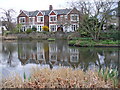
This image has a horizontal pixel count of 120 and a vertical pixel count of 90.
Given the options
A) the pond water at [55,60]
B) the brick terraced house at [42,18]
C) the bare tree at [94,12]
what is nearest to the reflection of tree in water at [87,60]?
the pond water at [55,60]

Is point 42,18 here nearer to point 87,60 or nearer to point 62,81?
point 87,60

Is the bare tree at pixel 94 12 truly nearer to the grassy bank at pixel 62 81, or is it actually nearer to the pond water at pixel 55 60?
the pond water at pixel 55 60

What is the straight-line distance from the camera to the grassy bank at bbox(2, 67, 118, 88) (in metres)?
3.14

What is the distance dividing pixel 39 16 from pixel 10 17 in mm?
5302

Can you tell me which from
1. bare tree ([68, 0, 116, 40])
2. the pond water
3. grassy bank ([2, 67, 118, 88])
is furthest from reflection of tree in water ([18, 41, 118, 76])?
bare tree ([68, 0, 116, 40])

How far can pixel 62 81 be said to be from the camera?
3.20m

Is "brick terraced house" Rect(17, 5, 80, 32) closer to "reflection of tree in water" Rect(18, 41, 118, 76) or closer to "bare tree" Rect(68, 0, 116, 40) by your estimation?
"bare tree" Rect(68, 0, 116, 40)

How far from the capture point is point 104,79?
10.9 feet

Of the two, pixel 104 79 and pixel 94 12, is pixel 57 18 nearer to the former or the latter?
pixel 94 12

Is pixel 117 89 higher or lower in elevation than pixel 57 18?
lower

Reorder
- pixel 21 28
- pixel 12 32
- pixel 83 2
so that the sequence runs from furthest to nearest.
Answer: pixel 21 28, pixel 12 32, pixel 83 2

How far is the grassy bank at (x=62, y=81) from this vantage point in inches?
124

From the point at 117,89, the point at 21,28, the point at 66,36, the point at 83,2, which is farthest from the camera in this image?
the point at 21,28

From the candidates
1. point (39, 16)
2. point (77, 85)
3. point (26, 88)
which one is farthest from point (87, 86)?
point (39, 16)
